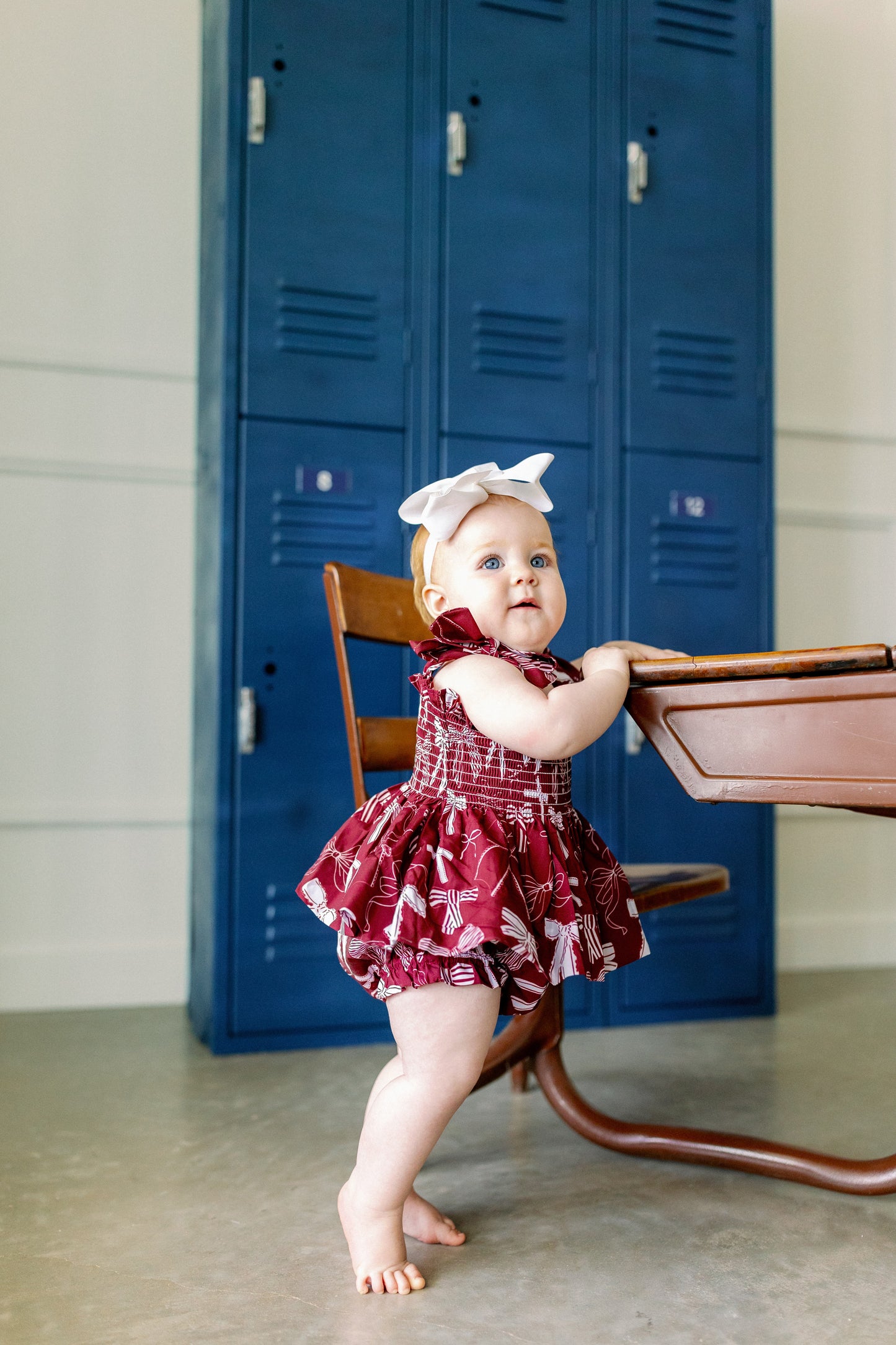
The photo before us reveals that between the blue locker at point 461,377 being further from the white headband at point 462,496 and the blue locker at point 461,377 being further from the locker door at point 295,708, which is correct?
the white headband at point 462,496

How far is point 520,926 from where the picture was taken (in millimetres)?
1219

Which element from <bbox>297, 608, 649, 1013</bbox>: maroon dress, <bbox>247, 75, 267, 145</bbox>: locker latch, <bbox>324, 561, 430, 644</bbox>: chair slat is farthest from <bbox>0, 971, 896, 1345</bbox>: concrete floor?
<bbox>247, 75, 267, 145</bbox>: locker latch

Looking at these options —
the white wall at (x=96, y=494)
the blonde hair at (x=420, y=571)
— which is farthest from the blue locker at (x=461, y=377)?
the blonde hair at (x=420, y=571)

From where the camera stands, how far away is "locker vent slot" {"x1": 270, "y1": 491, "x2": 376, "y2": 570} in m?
2.33

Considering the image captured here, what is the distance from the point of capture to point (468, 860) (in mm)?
1249

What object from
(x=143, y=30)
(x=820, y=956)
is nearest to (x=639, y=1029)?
(x=820, y=956)

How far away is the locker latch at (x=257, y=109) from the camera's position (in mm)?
2309

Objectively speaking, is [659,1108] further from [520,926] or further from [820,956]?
[820,956]

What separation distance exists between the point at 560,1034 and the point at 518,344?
150cm

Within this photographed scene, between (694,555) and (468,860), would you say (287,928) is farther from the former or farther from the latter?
(694,555)

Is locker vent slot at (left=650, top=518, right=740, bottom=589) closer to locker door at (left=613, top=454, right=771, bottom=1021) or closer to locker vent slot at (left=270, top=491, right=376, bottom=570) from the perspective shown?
locker door at (left=613, top=454, right=771, bottom=1021)

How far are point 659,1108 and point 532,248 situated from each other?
1833 mm

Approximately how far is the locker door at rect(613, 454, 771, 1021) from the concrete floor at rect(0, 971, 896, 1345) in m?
0.23

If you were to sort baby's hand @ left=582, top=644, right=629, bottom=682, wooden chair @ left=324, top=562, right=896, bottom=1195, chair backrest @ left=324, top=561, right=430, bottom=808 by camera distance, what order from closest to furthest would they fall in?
baby's hand @ left=582, top=644, right=629, bottom=682
wooden chair @ left=324, top=562, right=896, bottom=1195
chair backrest @ left=324, top=561, right=430, bottom=808
